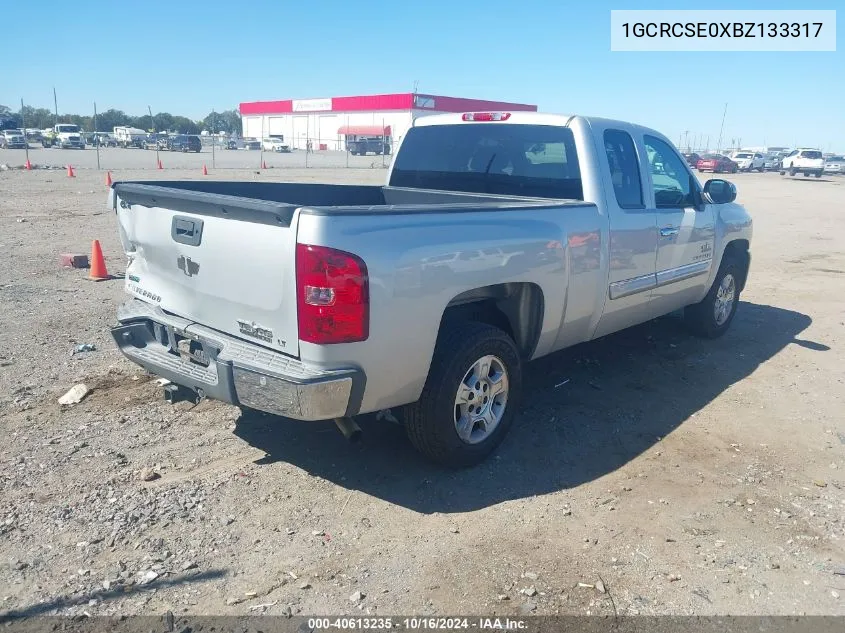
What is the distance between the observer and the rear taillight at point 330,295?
10.00 feet

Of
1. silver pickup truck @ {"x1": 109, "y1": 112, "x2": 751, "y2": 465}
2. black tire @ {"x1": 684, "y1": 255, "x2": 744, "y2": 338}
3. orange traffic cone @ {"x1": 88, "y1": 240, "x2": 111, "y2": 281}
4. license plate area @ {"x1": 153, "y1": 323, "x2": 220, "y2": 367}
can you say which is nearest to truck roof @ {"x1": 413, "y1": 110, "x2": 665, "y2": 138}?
silver pickup truck @ {"x1": 109, "y1": 112, "x2": 751, "y2": 465}

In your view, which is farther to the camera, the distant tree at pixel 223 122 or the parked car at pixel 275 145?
the distant tree at pixel 223 122

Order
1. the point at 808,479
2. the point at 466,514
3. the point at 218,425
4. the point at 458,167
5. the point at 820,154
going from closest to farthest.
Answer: the point at 466,514 → the point at 808,479 → the point at 218,425 → the point at 458,167 → the point at 820,154

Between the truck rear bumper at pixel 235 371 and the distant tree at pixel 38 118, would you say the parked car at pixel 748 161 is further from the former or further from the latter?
the distant tree at pixel 38 118

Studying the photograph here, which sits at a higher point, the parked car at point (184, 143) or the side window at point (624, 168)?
the side window at point (624, 168)

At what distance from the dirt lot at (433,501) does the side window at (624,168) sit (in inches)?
59.3

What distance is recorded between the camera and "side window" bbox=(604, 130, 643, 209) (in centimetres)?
496

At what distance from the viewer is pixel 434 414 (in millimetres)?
3686

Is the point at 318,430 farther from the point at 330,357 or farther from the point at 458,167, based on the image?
the point at 458,167

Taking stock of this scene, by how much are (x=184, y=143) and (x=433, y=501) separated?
56.9 meters

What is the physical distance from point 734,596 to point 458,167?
3684 mm

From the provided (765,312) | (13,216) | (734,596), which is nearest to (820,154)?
(765,312)

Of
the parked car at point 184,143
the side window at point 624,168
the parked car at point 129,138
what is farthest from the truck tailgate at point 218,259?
the parked car at point 129,138

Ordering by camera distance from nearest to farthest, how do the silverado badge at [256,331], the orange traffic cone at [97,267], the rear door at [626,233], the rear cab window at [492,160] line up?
1. the silverado badge at [256,331]
2. the rear door at [626,233]
3. the rear cab window at [492,160]
4. the orange traffic cone at [97,267]
